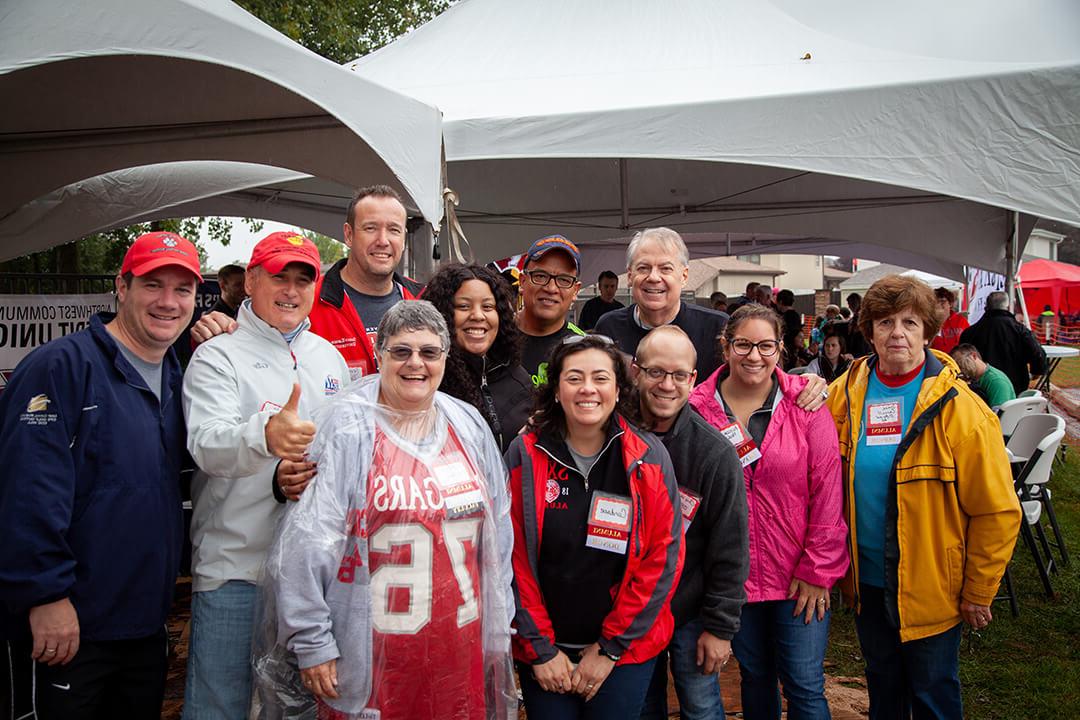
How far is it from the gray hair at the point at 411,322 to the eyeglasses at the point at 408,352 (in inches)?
1.1

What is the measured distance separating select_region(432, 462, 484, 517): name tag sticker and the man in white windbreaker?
1.07ft

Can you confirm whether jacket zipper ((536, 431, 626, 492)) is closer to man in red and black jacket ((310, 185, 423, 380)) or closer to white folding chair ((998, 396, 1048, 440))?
man in red and black jacket ((310, 185, 423, 380))

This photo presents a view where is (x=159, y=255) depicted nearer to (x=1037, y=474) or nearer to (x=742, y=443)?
(x=742, y=443)

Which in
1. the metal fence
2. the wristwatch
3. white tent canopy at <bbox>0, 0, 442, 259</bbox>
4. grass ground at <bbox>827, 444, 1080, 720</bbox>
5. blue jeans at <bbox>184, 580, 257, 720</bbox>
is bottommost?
grass ground at <bbox>827, 444, 1080, 720</bbox>

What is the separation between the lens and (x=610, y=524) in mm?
2066

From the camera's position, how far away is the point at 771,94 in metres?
3.84

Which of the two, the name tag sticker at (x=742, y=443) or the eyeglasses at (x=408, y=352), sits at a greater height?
the eyeglasses at (x=408, y=352)

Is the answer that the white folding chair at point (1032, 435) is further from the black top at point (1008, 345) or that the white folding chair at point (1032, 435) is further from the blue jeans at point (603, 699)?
the blue jeans at point (603, 699)

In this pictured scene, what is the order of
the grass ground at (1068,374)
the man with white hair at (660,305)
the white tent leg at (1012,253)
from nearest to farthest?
1. the man with white hair at (660,305)
2. the white tent leg at (1012,253)
3. the grass ground at (1068,374)

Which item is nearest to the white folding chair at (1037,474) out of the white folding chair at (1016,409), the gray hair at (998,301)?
the white folding chair at (1016,409)

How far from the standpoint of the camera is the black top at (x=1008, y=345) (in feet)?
22.4

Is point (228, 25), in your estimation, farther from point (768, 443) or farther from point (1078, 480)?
point (1078, 480)

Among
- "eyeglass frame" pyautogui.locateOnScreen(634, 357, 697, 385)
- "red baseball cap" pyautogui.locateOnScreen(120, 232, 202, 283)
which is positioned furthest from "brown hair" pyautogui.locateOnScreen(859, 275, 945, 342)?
"red baseball cap" pyautogui.locateOnScreen(120, 232, 202, 283)

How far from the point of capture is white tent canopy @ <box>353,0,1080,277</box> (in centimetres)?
362
